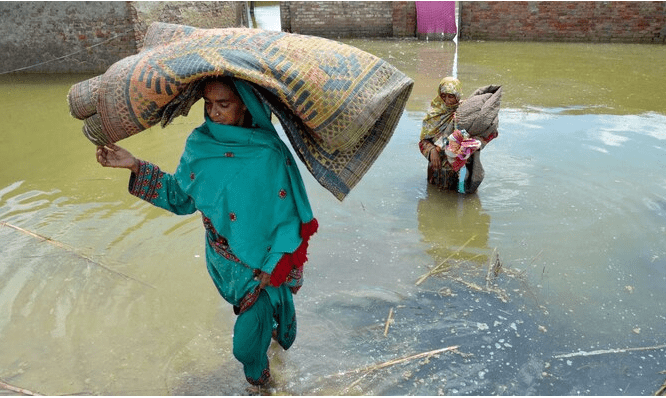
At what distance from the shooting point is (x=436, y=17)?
14039 millimetres

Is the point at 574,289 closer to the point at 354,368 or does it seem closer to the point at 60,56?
the point at 354,368

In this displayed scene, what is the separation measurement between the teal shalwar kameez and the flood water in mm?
600

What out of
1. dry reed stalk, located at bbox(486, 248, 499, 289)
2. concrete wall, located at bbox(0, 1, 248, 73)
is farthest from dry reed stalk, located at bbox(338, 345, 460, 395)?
concrete wall, located at bbox(0, 1, 248, 73)

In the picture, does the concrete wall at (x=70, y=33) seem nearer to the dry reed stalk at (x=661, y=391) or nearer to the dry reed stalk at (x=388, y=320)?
the dry reed stalk at (x=388, y=320)

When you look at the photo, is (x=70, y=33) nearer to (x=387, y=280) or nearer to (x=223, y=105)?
(x=387, y=280)

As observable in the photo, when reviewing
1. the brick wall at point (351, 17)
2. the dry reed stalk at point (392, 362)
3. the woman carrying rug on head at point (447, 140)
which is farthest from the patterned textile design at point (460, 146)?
the brick wall at point (351, 17)

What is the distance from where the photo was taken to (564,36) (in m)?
13.4

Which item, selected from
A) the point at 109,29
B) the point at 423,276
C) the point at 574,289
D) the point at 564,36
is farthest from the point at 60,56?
the point at 564,36

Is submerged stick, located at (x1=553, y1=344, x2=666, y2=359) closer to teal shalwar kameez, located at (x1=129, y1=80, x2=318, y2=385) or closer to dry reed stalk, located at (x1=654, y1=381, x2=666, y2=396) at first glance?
dry reed stalk, located at (x1=654, y1=381, x2=666, y2=396)

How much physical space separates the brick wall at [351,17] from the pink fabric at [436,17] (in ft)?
0.69

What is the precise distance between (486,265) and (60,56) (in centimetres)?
830

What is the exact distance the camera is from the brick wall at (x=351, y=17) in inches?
562

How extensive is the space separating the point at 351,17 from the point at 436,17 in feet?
6.40

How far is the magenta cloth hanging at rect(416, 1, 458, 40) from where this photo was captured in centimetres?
1402
